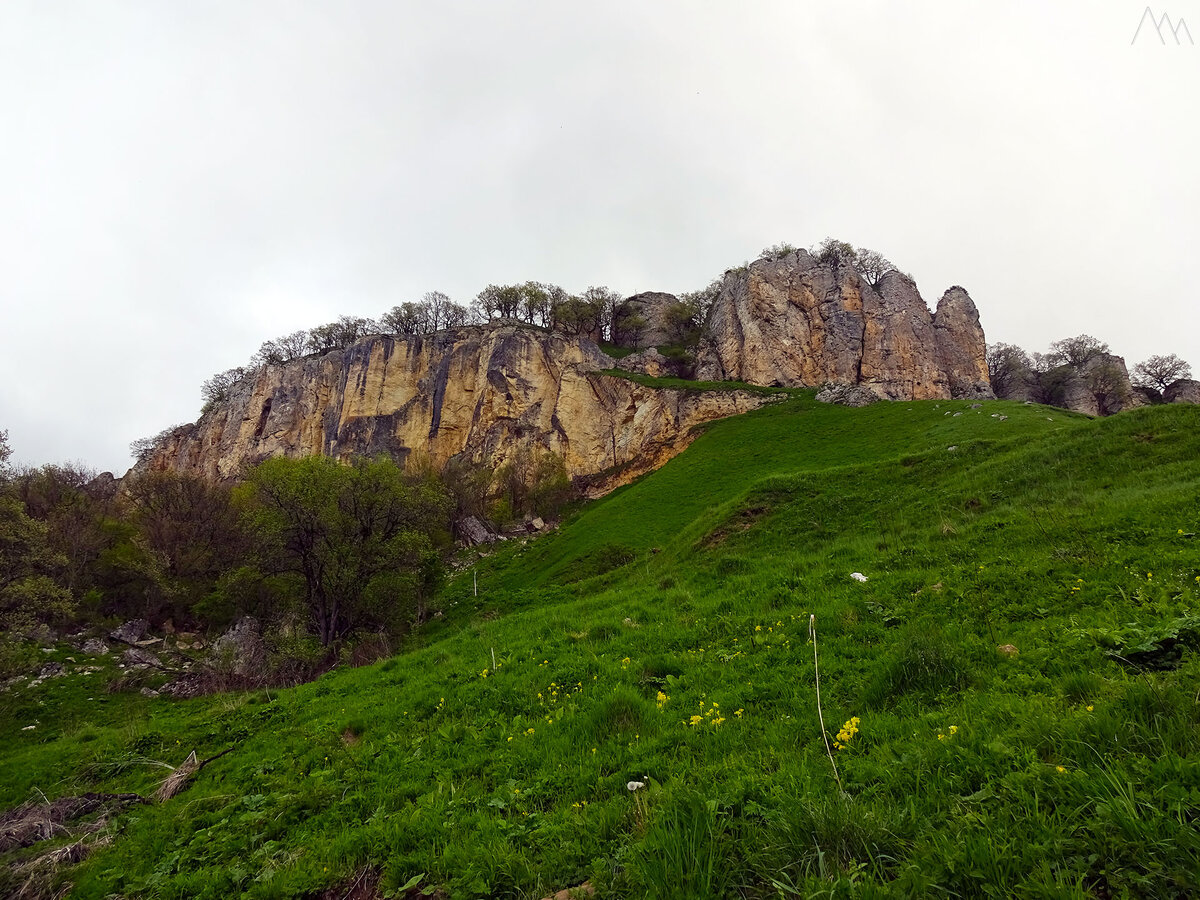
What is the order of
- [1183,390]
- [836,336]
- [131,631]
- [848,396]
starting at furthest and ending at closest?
[1183,390] → [836,336] → [848,396] → [131,631]

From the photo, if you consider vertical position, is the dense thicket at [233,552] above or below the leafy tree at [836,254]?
below

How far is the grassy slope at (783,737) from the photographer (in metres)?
2.88

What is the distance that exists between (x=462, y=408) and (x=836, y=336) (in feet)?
174

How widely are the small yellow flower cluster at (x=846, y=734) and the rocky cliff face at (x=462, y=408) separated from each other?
5439 cm

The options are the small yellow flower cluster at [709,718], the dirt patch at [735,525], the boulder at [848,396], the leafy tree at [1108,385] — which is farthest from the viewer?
the leafy tree at [1108,385]

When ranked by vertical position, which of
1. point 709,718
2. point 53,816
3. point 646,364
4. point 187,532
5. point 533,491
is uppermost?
point 646,364

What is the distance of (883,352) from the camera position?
6869 centimetres

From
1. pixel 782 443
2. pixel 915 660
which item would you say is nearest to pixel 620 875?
pixel 915 660

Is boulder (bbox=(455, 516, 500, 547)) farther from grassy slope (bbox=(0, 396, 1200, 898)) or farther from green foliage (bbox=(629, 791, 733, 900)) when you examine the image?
green foliage (bbox=(629, 791, 733, 900))

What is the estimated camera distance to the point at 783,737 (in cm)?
489

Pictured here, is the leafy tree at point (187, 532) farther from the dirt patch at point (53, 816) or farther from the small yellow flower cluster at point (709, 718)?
the small yellow flower cluster at point (709, 718)

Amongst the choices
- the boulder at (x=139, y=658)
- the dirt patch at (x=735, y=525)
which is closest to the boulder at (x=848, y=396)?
the dirt patch at (x=735, y=525)

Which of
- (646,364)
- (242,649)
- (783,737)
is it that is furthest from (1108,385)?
(242,649)

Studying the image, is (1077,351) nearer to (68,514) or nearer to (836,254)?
(836,254)
